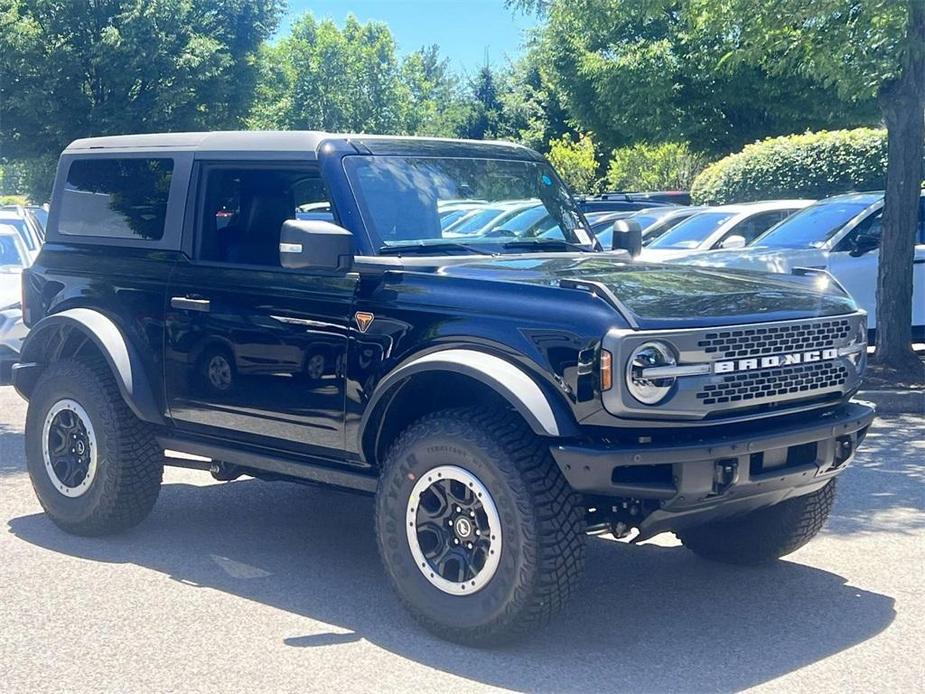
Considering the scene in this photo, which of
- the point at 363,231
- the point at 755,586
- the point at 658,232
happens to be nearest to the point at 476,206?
the point at 363,231

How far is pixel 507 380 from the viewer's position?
4.82 meters

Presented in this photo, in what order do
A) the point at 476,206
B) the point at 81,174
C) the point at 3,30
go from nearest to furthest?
the point at 476,206 < the point at 81,174 < the point at 3,30

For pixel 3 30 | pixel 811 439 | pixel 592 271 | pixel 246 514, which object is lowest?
pixel 246 514

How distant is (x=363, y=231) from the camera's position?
5.66 m

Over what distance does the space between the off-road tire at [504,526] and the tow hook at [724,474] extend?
508mm

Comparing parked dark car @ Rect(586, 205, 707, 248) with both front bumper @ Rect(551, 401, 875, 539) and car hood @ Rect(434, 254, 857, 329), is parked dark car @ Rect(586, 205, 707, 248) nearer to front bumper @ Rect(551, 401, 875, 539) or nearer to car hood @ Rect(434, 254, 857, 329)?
car hood @ Rect(434, 254, 857, 329)

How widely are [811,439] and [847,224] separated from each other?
27.0ft

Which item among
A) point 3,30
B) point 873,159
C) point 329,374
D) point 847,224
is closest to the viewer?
point 329,374

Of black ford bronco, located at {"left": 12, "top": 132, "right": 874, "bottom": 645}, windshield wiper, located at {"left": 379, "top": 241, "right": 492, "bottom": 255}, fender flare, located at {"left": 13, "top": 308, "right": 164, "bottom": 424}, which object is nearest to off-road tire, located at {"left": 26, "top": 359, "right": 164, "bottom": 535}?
black ford bronco, located at {"left": 12, "top": 132, "right": 874, "bottom": 645}

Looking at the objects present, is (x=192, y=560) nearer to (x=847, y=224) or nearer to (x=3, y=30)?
(x=847, y=224)

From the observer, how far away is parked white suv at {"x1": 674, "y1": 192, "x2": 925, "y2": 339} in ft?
40.2

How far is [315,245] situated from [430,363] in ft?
2.44

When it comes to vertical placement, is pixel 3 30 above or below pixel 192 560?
above

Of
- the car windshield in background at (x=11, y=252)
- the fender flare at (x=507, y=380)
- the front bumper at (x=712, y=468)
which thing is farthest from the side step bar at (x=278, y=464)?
the car windshield in background at (x=11, y=252)
